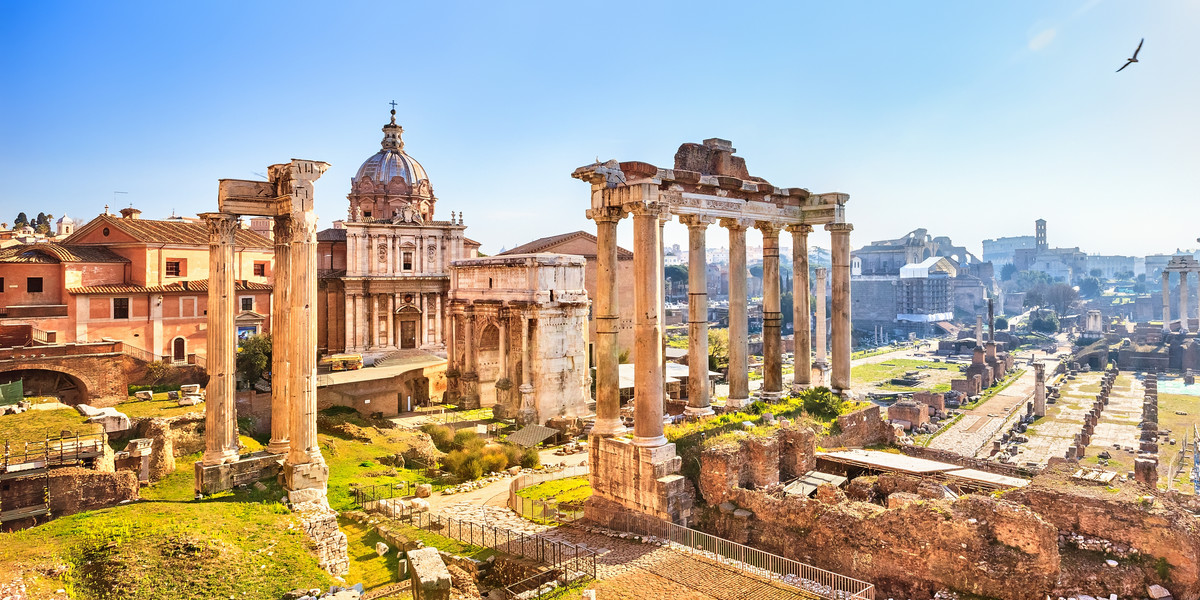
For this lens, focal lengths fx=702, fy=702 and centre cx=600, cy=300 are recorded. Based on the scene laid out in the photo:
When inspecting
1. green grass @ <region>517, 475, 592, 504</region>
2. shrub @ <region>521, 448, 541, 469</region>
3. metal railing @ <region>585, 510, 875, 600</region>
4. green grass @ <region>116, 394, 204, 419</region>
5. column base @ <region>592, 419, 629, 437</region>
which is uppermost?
column base @ <region>592, 419, 629, 437</region>

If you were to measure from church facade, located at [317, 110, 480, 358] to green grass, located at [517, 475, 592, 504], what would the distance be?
24181mm

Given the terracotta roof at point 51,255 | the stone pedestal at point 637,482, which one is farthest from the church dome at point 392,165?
the stone pedestal at point 637,482

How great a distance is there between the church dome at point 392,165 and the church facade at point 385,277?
0.58 m

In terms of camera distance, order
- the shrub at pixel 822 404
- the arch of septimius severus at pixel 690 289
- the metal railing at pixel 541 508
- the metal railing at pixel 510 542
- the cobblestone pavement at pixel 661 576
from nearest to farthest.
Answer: the cobblestone pavement at pixel 661 576, the metal railing at pixel 510 542, the arch of septimius severus at pixel 690 289, the metal railing at pixel 541 508, the shrub at pixel 822 404

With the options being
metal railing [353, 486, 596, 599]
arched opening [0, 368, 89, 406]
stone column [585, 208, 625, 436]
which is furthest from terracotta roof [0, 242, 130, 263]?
stone column [585, 208, 625, 436]

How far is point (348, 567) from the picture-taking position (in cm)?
1241

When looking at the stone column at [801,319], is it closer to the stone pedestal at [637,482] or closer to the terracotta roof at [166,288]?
the stone pedestal at [637,482]

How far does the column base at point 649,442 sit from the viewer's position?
13.2m

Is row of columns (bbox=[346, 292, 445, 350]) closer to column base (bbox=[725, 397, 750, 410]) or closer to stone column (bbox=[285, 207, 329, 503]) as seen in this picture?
stone column (bbox=[285, 207, 329, 503])

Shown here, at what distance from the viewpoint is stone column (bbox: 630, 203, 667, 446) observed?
13.4 metres

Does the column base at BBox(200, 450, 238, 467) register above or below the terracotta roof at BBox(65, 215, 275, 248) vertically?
below

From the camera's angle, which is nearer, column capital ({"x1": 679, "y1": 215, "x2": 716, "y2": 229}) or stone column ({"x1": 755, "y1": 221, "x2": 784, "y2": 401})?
column capital ({"x1": 679, "y1": 215, "x2": 716, "y2": 229})

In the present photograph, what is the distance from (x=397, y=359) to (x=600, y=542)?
28630mm

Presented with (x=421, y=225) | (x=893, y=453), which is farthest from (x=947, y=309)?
(x=893, y=453)
